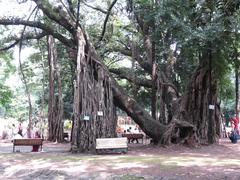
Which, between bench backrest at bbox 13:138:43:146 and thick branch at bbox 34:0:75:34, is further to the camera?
thick branch at bbox 34:0:75:34

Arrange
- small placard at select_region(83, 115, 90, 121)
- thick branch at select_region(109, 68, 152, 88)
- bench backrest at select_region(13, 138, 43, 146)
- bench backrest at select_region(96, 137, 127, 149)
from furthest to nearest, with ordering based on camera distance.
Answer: thick branch at select_region(109, 68, 152, 88) → bench backrest at select_region(13, 138, 43, 146) → small placard at select_region(83, 115, 90, 121) → bench backrest at select_region(96, 137, 127, 149)

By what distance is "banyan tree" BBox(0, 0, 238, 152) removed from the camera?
1620cm

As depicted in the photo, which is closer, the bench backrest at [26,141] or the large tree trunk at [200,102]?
the bench backrest at [26,141]

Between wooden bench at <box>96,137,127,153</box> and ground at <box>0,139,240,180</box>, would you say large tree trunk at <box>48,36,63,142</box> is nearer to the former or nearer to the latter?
wooden bench at <box>96,137,127,153</box>

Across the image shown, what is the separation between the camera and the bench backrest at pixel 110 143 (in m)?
15.5

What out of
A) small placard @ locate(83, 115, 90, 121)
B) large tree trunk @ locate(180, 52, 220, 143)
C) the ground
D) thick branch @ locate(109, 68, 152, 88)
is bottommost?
the ground

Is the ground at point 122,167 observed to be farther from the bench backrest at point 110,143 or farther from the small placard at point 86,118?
the small placard at point 86,118

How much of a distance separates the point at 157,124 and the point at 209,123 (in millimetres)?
2547

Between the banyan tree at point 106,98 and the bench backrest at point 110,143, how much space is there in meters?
0.59

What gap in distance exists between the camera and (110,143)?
15.6m

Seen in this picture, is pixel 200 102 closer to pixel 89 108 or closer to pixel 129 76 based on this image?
pixel 89 108

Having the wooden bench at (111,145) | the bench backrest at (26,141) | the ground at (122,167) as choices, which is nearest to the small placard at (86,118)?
the wooden bench at (111,145)

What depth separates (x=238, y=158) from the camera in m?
13.7

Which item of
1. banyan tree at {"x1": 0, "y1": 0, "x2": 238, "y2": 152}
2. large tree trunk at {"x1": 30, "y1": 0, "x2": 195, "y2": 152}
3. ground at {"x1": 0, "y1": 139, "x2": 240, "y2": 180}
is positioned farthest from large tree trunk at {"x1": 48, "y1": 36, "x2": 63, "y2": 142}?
ground at {"x1": 0, "y1": 139, "x2": 240, "y2": 180}
